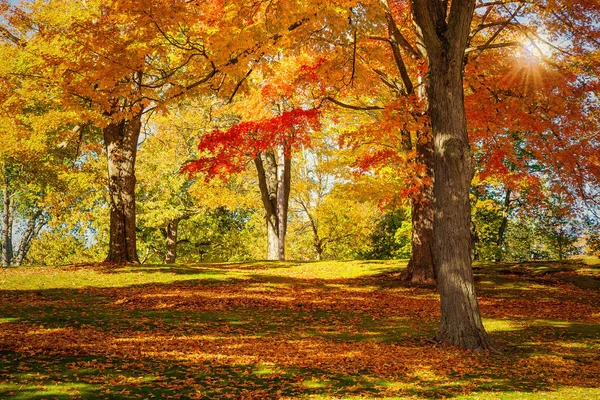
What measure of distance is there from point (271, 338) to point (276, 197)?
59.4 feet

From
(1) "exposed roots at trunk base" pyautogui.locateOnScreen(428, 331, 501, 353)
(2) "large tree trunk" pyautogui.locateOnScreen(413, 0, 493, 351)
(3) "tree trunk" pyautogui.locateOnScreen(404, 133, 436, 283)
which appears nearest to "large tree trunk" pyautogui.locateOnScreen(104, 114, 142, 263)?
(3) "tree trunk" pyautogui.locateOnScreen(404, 133, 436, 283)

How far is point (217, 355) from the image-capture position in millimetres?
8672

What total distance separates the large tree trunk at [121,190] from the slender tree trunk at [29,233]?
1095 inches

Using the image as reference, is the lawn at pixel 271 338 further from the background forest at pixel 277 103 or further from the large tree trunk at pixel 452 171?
the background forest at pixel 277 103

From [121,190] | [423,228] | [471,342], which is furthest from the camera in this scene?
[121,190]

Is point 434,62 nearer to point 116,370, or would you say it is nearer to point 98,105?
point 116,370

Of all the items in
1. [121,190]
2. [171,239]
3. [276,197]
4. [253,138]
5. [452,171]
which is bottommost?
[171,239]

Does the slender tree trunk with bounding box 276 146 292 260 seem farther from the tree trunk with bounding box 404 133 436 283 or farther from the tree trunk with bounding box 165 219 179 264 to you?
the tree trunk with bounding box 165 219 179 264

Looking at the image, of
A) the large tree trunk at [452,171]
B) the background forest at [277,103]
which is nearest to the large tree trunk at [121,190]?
the background forest at [277,103]

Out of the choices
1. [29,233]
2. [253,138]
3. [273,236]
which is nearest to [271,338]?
[253,138]

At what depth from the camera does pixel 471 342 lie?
9.68m

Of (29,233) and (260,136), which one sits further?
(29,233)

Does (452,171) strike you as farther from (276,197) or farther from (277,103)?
(276,197)

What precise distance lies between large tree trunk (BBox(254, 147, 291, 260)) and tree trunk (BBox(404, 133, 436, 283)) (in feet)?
33.1
